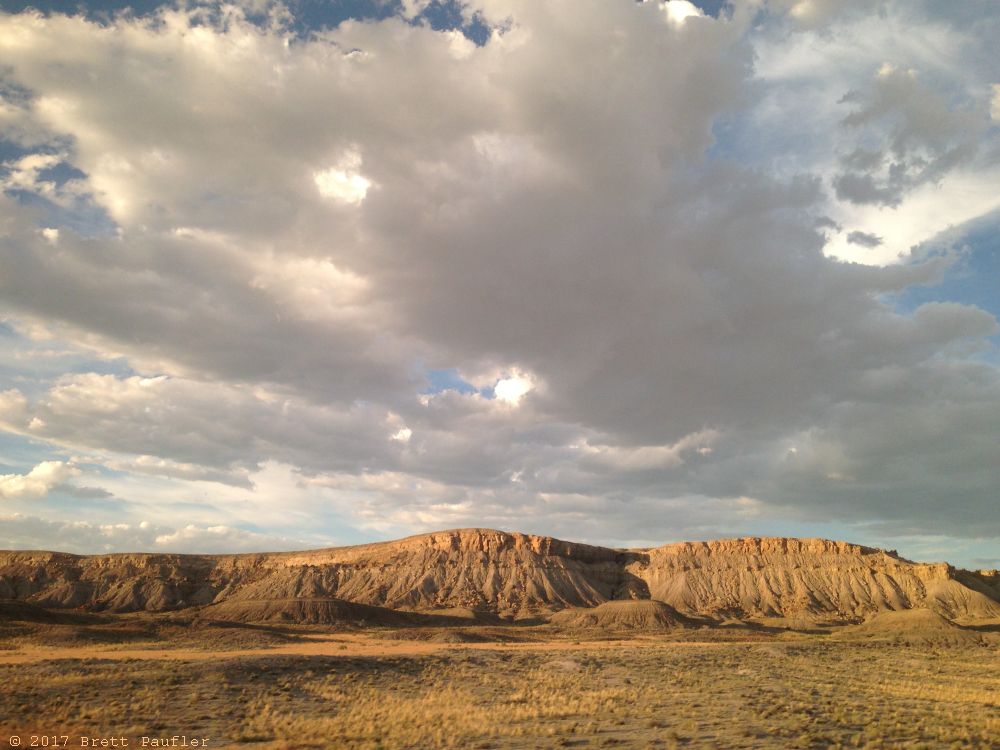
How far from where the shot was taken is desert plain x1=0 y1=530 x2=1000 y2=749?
81.1 ft

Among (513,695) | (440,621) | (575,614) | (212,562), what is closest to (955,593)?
(575,614)

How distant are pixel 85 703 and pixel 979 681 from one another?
4929 centimetres

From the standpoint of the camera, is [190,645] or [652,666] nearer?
[652,666]

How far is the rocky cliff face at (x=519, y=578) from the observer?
11950cm

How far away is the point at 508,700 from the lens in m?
32.3

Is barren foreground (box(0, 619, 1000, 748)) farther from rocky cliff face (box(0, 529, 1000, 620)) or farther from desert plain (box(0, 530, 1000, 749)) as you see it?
rocky cliff face (box(0, 529, 1000, 620))

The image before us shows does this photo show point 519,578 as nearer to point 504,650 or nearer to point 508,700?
point 504,650

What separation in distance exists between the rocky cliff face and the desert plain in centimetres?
50

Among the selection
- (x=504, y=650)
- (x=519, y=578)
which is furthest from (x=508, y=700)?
(x=519, y=578)

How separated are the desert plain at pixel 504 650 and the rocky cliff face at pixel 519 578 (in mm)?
501

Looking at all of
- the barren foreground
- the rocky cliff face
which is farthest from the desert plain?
the rocky cliff face

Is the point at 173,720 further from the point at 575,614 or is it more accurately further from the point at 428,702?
the point at 575,614

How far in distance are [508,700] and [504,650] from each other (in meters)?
29.3

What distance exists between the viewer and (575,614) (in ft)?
345
